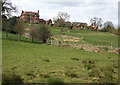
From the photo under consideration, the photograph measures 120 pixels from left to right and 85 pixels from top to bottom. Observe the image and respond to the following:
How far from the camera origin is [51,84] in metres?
5.76

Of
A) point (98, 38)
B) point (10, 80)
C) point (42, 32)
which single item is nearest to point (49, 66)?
point (10, 80)

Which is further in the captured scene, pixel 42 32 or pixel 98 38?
pixel 98 38

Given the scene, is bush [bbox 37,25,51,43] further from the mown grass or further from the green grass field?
the green grass field

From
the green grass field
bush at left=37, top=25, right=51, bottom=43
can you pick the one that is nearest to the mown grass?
bush at left=37, top=25, right=51, bottom=43

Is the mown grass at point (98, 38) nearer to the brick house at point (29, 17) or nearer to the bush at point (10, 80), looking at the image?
the bush at point (10, 80)

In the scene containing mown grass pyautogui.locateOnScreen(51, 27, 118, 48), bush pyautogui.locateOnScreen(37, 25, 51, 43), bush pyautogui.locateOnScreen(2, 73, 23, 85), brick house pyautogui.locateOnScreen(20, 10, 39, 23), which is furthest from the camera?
brick house pyautogui.locateOnScreen(20, 10, 39, 23)

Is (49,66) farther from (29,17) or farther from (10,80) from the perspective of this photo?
(29,17)

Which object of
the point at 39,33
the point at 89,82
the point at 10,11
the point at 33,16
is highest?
the point at 33,16

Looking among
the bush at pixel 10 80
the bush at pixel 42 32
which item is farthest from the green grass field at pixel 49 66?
the bush at pixel 42 32

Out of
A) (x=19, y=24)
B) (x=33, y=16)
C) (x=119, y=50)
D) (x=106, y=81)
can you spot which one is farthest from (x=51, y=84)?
(x=33, y=16)

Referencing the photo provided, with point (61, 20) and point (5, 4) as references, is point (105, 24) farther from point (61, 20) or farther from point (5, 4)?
point (5, 4)

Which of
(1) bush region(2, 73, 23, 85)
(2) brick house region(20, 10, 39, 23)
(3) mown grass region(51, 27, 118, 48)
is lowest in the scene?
(1) bush region(2, 73, 23, 85)

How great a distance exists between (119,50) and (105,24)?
358 feet

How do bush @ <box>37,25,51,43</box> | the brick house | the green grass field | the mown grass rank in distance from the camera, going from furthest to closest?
the brick house < bush @ <box>37,25,51,43</box> < the mown grass < the green grass field
